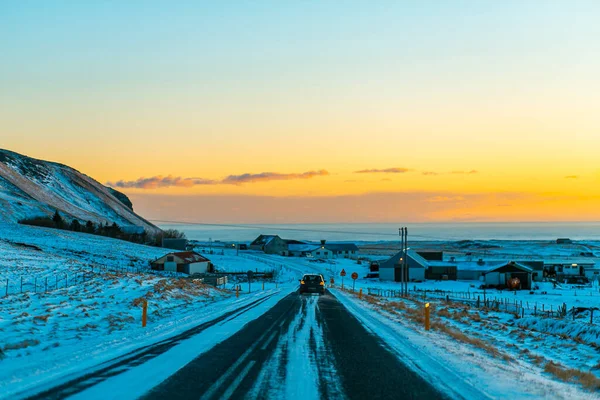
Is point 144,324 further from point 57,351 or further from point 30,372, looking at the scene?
point 30,372

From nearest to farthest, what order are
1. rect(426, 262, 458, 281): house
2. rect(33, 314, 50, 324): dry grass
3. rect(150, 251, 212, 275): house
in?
rect(33, 314, 50, 324): dry grass < rect(150, 251, 212, 275): house < rect(426, 262, 458, 281): house

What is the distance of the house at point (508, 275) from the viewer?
3083 inches

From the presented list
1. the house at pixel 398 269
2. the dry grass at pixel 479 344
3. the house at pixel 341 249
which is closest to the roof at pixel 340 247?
the house at pixel 341 249

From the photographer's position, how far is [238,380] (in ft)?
37.3

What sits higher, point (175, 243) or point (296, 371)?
point (175, 243)

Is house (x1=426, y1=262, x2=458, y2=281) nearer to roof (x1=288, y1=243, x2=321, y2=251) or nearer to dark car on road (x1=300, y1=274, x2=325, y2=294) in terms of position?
dark car on road (x1=300, y1=274, x2=325, y2=294)

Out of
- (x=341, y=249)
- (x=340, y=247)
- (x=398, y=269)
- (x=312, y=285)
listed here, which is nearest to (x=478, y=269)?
(x=398, y=269)

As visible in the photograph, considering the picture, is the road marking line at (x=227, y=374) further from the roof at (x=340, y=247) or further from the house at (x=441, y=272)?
the roof at (x=340, y=247)

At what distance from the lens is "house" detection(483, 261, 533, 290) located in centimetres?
7831

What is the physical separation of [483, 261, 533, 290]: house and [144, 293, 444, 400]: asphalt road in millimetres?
65078

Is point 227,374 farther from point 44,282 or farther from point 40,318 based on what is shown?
point 44,282

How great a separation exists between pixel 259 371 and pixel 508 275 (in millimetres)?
73963

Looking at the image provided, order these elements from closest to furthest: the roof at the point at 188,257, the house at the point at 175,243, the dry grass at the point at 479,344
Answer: the dry grass at the point at 479,344, the roof at the point at 188,257, the house at the point at 175,243

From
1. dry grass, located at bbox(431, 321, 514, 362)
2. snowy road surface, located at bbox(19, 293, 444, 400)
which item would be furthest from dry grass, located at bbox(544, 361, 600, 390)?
snowy road surface, located at bbox(19, 293, 444, 400)
